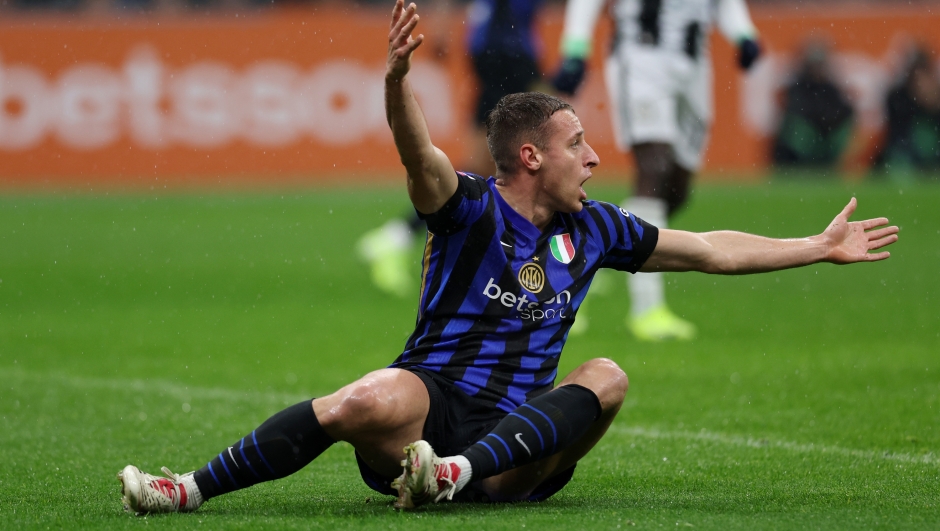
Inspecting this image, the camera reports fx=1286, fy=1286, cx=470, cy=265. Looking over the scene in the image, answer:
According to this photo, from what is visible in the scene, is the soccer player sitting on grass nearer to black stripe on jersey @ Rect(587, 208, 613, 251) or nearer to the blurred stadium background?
black stripe on jersey @ Rect(587, 208, 613, 251)

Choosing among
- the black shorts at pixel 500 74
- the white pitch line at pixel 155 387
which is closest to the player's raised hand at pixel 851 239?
the white pitch line at pixel 155 387

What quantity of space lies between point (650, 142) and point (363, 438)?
4.93 meters

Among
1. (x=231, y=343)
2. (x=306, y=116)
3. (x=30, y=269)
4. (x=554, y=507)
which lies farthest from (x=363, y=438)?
(x=306, y=116)

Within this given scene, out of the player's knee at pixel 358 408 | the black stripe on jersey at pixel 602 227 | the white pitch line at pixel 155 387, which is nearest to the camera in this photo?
the player's knee at pixel 358 408

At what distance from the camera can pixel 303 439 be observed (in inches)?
138

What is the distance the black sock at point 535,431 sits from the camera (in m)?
3.51

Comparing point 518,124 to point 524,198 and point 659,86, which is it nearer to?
point 524,198

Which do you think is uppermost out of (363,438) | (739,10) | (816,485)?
(739,10)

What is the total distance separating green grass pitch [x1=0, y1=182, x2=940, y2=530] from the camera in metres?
3.75

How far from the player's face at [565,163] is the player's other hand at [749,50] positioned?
4.66 m

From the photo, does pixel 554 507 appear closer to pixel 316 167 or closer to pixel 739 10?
pixel 739 10

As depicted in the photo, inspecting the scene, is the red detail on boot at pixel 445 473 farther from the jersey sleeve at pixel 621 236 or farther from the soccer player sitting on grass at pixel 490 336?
the jersey sleeve at pixel 621 236

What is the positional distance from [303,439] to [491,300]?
0.68m

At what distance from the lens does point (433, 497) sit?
3.42m
